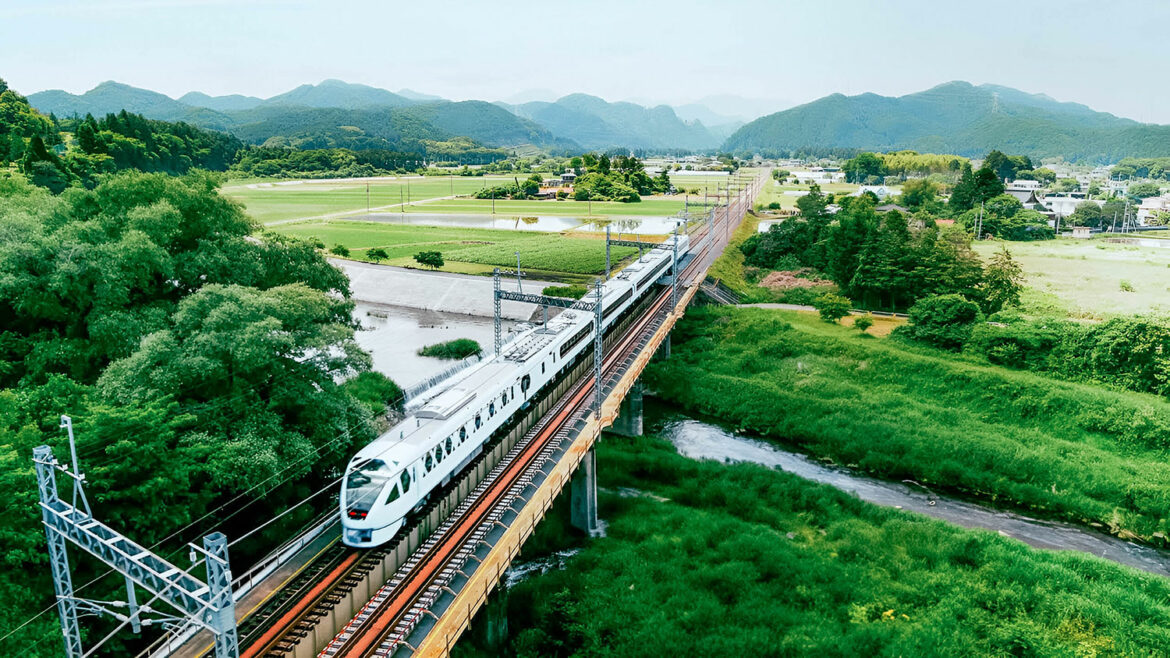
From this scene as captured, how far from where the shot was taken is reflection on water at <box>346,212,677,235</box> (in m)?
94.6

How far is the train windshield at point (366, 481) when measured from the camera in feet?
64.2

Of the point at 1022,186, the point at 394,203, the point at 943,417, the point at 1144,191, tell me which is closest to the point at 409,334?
the point at 943,417

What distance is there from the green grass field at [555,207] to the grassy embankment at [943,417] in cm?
6094

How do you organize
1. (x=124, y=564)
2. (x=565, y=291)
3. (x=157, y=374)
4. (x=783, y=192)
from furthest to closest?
(x=783, y=192)
(x=565, y=291)
(x=157, y=374)
(x=124, y=564)

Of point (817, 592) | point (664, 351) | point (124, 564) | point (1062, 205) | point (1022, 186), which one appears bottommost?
point (817, 592)

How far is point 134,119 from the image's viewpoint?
301 feet

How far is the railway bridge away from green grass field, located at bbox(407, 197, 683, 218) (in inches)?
3188

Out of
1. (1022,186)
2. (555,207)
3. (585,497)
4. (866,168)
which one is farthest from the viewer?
(866,168)

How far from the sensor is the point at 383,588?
61.3 ft

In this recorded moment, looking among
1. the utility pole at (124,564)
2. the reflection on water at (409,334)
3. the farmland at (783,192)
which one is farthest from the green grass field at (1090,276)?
the utility pole at (124,564)

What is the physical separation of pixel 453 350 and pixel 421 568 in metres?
27.1

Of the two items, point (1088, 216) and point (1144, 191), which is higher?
point (1144, 191)

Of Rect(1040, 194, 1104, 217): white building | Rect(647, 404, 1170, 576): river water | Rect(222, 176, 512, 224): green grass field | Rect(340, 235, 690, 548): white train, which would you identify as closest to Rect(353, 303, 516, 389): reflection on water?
Rect(340, 235, 690, 548): white train

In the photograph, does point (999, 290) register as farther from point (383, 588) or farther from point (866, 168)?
point (866, 168)
